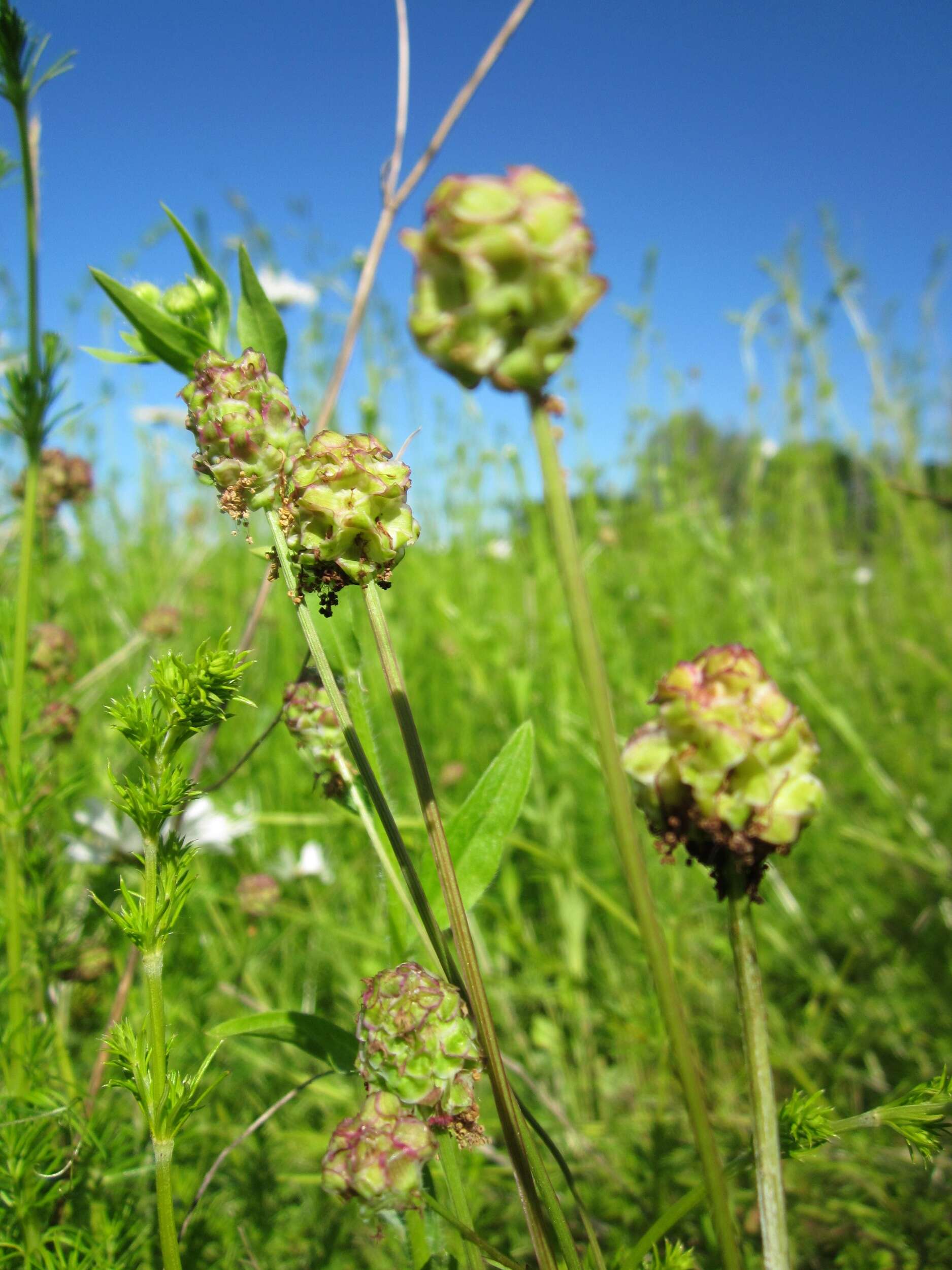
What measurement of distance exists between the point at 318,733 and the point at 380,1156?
0.33 meters

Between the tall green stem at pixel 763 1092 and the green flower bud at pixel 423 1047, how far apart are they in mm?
169

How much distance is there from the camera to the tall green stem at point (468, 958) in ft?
1.57

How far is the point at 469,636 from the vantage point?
222cm

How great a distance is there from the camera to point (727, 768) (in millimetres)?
400

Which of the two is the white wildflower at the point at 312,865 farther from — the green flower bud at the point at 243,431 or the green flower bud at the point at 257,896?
the green flower bud at the point at 243,431

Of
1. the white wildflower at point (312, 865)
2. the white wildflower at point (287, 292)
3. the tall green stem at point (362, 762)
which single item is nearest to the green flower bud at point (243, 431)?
the tall green stem at point (362, 762)

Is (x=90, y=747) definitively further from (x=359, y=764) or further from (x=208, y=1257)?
(x=359, y=764)

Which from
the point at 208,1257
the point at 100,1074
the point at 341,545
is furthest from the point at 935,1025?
the point at 341,545

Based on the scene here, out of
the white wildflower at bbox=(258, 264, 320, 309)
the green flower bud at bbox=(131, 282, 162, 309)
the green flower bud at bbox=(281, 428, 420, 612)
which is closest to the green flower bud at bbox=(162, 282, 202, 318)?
the green flower bud at bbox=(131, 282, 162, 309)

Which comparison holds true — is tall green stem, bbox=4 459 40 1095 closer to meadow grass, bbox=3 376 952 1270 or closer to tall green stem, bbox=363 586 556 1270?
meadow grass, bbox=3 376 952 1270

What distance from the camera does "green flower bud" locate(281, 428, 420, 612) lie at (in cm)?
50

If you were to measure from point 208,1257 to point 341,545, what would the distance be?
0.88 metres

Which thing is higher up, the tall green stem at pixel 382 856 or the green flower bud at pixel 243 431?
the green flower bud at pixel 243 431

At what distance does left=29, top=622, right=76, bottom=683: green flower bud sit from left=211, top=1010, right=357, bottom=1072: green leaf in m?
0.85
